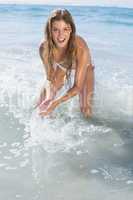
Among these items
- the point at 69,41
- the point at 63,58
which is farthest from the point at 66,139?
the point at 69,41

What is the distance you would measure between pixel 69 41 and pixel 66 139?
653 mm

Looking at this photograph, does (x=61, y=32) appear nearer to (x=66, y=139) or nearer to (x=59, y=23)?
(x=59, y=23)

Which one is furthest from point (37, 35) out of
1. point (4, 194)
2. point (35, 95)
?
point (4, 194)

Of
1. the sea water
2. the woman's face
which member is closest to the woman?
the woman's face

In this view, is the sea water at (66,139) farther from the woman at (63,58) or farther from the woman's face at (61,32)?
the woman's face at (61,32)

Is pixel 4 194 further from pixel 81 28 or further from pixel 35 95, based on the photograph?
pixel 81 28

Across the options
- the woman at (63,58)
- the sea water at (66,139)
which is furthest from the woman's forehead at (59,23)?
the sea water at (66,139)

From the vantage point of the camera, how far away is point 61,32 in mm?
2881

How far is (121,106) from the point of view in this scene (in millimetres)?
3789

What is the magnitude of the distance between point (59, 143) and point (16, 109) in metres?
0.75

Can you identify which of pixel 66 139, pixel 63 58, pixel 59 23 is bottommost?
pixel 66 139

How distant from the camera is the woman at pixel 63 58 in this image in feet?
9.41

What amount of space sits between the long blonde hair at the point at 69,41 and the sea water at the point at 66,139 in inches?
17.8

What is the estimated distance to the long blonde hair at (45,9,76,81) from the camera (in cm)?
283
